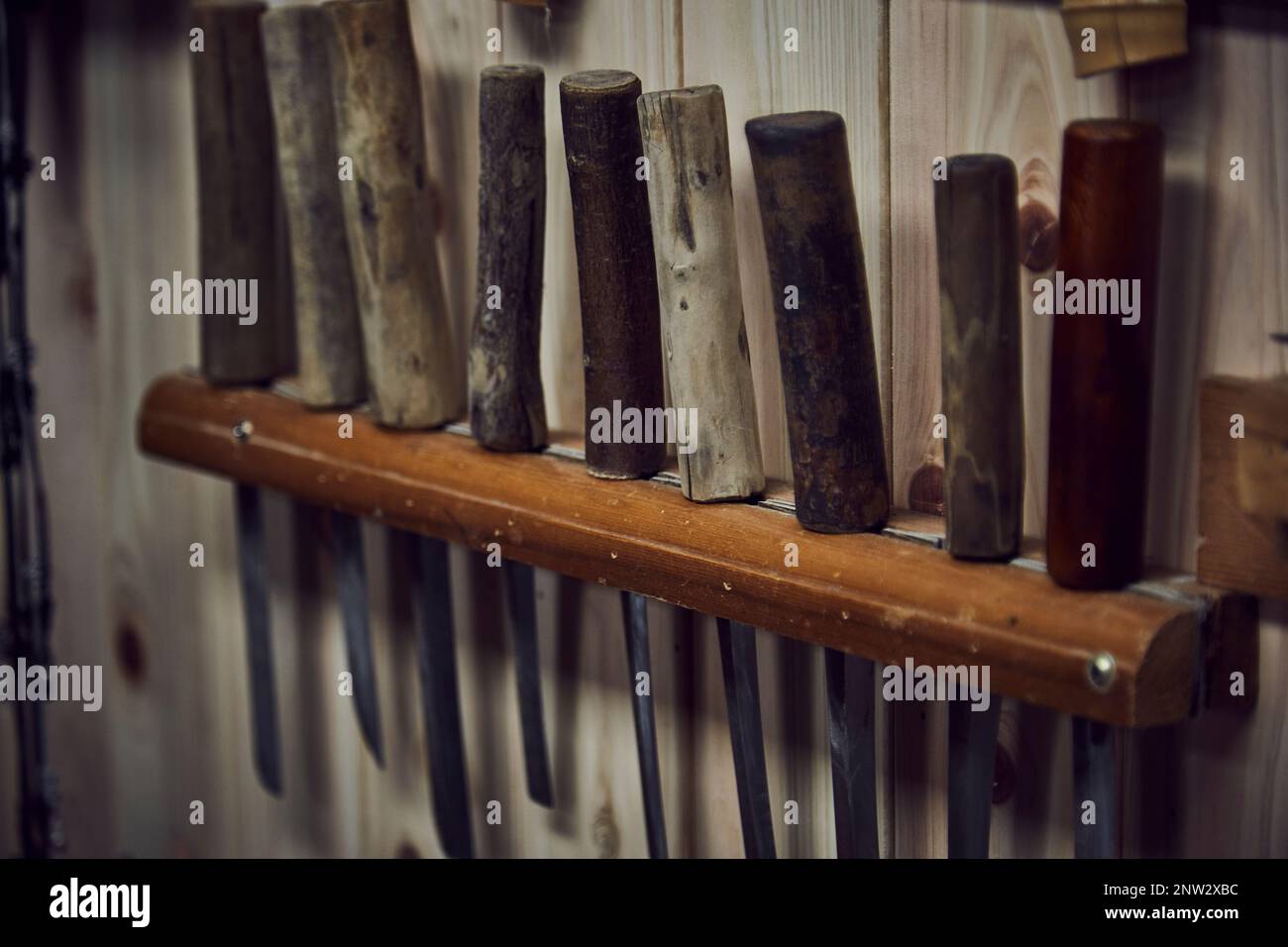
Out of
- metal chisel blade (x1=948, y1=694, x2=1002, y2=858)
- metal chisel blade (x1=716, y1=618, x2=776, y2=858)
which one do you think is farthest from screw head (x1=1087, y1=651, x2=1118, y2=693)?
metal chisel blade (x1=716, y1=618, x2=776, y2=858)

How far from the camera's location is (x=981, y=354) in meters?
0.80

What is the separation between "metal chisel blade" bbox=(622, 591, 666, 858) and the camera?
993 millimetres

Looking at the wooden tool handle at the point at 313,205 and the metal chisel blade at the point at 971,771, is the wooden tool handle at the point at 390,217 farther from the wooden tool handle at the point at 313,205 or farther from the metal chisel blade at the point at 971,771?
the metal chisel blade at the point at 971,771

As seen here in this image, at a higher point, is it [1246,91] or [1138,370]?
[1246,91]

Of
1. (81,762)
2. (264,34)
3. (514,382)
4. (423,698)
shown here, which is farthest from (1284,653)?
(81,762)

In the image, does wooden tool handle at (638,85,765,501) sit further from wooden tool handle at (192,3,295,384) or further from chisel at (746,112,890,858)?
wooden tool handle at (192,3,295,384)

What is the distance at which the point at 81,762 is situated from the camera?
1.55 meters

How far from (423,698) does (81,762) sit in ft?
1.91

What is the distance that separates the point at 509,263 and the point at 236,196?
0.28 meters

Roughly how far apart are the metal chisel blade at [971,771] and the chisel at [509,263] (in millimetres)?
316

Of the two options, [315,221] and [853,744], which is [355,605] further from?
[853,744]

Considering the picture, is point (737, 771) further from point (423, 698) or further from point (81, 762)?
point (81, 762)

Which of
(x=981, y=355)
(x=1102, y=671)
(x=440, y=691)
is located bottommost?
(x=440, y=691)

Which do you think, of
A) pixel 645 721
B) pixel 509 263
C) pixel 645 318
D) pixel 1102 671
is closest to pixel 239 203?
pixel 509 263
